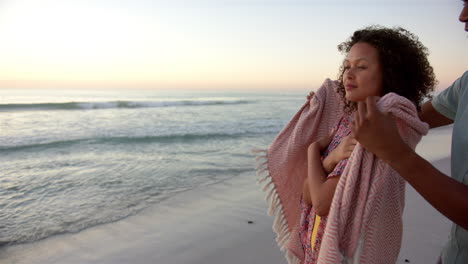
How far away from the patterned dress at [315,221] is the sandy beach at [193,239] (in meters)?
1.77

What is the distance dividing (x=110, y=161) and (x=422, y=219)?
22.6 ft

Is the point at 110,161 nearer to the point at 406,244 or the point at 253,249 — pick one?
the point at 253,249

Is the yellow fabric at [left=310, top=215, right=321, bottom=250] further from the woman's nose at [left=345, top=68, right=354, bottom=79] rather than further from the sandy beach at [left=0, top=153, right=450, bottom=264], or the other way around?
the sandy beach at [left=0, top=153, right=450, bottom=264]

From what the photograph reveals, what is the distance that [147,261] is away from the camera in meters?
3.58

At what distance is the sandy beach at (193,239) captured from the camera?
11.8 feet

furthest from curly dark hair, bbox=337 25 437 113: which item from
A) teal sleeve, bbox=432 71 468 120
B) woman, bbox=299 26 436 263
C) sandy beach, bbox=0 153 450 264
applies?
sandy beach, bbox=0 153 450 264

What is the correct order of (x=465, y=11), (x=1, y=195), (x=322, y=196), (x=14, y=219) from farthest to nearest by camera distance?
1. (x=1, y=195)
2. (x=14, y=219)
3. (x=322, y=196)
4. (x=465, y=11)

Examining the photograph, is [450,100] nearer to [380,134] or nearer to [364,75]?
[364,75]

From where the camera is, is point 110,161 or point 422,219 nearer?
point 422,219

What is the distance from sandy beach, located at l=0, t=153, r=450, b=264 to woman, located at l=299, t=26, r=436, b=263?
2.16 metres

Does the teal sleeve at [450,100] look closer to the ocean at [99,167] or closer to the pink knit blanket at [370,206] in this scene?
the pink knit blanket at [370,206]

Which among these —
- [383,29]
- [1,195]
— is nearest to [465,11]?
[383,29]

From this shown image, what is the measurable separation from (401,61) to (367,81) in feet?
0.64

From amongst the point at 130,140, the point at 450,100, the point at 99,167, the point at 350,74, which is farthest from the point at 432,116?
the point at 130,140
